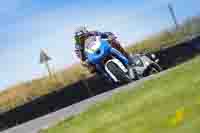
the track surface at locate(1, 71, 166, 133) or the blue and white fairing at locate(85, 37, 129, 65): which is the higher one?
the blue and white fairing at locate(85, 37, 129, 65)

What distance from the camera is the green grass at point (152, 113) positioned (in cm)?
838

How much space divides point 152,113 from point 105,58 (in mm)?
16463

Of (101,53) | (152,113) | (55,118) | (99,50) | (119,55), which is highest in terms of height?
(152,113)

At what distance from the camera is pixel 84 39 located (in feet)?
88.3

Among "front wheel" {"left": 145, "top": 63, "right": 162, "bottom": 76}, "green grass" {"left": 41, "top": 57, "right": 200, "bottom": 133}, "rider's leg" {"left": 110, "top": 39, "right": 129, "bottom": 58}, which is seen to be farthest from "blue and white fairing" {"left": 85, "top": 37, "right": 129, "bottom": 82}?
"green grass" {"left": 41, "top": 57, "right": 200, "bottom": 133}

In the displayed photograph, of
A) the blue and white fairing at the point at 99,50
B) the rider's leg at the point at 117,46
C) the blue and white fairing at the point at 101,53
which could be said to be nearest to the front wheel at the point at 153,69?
the blue and white fairing at the point at 101,53

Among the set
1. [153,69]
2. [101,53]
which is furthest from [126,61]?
[153,69]

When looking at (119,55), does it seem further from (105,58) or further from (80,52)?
(80,52)

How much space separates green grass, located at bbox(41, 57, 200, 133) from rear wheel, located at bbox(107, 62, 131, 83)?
32.7 feet

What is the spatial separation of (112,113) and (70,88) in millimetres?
12724

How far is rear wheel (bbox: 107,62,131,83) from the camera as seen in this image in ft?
81.2

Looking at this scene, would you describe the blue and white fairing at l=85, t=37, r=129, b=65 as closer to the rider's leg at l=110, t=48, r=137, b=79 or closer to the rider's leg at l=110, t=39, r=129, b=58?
the rider's leg at l=110, t=48, r=137, b=79

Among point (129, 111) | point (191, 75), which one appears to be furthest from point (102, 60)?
point (129, 111)

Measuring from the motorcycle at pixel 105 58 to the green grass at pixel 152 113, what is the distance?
10643 mm
